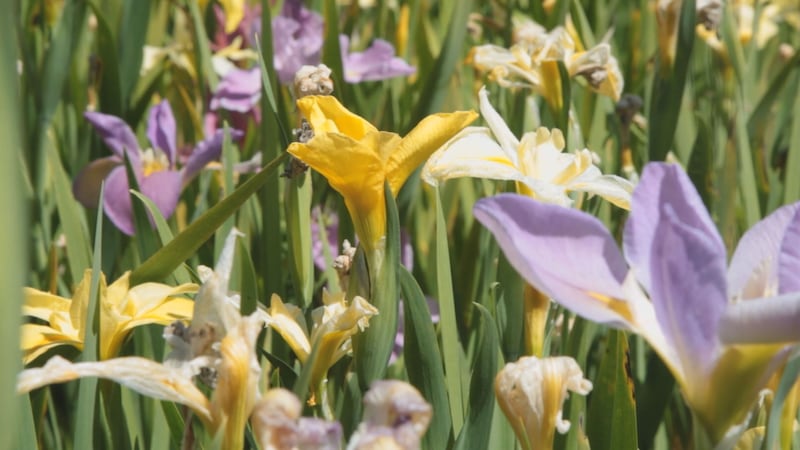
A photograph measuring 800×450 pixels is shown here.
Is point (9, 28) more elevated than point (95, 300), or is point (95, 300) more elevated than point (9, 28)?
point (9, 28)

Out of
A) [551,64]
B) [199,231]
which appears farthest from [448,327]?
[551,64]

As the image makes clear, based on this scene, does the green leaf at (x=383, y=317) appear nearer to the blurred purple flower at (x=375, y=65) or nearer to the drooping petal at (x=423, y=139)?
the drooping petal at (x=423, y=139)

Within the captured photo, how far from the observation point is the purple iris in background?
1098mm

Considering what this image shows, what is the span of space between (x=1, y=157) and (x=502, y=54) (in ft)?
3.06

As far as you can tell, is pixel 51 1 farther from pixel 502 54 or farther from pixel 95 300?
pixel 95 300

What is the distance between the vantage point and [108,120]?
1160 mm

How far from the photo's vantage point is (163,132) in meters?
1.26

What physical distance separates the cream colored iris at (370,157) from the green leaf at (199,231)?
0.05 m

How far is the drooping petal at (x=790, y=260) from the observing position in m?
0.50

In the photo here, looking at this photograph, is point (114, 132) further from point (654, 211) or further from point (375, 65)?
point (654, 211)

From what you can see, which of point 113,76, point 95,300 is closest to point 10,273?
point 95,300

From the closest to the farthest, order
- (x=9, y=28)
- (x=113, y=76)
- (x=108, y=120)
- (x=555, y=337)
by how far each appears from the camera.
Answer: (x=9, y=28) < (x=555, y=337) < (x=108, y=120) < (x=113, y=76)

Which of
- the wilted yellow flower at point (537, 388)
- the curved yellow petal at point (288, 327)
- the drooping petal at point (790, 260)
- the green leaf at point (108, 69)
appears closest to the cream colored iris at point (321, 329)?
the curved yellow petal at point (288, 327)

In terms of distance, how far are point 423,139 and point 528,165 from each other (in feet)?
0.35
